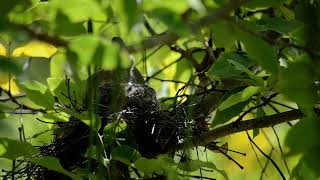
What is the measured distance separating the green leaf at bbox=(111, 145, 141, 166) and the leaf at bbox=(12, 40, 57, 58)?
274mm

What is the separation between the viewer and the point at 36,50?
0.98m

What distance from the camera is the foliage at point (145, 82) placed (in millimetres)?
494

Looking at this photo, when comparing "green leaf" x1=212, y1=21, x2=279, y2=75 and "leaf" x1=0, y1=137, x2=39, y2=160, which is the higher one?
"green leaf" x1=212, y1=21, x2=279, y2=75

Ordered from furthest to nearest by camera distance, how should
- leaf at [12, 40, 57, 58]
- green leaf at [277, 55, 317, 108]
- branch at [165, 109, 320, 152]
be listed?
1. leaf at [12, 40, 57, 58]
2. branch at [165, 109, 320, 152]
3. green leaf at [277, 55, 317, 108]

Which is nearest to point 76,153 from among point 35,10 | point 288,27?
point 35,10

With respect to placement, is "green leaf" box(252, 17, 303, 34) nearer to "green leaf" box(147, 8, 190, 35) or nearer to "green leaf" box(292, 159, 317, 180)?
"green leaf" box(292, 159, 317, 180)

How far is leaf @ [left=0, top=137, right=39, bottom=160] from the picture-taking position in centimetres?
69

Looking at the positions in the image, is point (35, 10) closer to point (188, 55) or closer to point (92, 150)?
point (92, 150)


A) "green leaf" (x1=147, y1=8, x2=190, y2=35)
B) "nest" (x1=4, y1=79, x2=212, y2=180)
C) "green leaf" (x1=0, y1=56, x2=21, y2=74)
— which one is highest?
"green leaf" (x1=147, y1=8, x2=190, y2=35)

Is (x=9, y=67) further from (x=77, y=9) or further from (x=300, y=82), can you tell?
(x=300, y=82)

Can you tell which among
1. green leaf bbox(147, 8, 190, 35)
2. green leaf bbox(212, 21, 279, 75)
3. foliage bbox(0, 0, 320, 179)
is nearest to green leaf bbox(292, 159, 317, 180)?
foliage bbox(0, 0, 320, 179)

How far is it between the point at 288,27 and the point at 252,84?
0.09m

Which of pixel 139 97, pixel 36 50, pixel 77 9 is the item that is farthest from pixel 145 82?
pixel 77 9

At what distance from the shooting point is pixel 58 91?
91 cm
